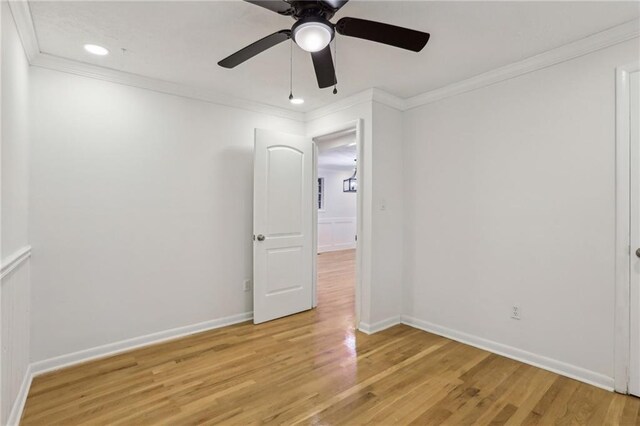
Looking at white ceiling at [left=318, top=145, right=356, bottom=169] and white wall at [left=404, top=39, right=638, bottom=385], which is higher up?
white ceiling at [left=318, top=145, right=356, bottom=169]

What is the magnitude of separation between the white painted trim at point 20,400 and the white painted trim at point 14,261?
79 centimetres

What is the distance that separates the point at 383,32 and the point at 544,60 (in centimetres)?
160

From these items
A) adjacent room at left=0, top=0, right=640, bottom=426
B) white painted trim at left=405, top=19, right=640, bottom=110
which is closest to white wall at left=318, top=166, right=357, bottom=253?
adjacent room at left=0, top=0, right=640, bottom=426

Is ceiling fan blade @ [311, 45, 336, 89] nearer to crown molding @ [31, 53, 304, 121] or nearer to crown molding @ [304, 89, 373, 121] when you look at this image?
crown molding @ [304, 89, 373, 121]

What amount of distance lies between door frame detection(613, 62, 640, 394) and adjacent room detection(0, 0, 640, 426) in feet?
0.04

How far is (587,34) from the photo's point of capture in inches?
85.7

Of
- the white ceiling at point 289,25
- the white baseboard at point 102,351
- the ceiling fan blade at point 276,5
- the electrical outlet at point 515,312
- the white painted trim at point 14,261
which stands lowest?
the white baseboard at point 102,351

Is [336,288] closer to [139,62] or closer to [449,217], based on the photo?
[449,217]

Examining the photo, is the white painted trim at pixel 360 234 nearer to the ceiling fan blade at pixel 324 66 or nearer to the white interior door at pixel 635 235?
the ceiling fan blade at pixel 324 66

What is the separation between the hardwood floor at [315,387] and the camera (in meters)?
1.88

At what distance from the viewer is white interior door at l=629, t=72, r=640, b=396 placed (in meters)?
2.06

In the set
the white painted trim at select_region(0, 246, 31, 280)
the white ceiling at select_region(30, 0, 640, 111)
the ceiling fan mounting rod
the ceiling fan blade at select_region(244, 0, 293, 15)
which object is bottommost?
the white painted trim at select_region(0, 246, 31, 280)

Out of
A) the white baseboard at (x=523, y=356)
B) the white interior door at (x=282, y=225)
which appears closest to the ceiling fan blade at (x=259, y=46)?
the white interior door at (x=282, y=225)

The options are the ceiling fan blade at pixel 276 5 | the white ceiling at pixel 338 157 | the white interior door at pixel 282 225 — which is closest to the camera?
the ceiling fan blade at pixel 276 5
